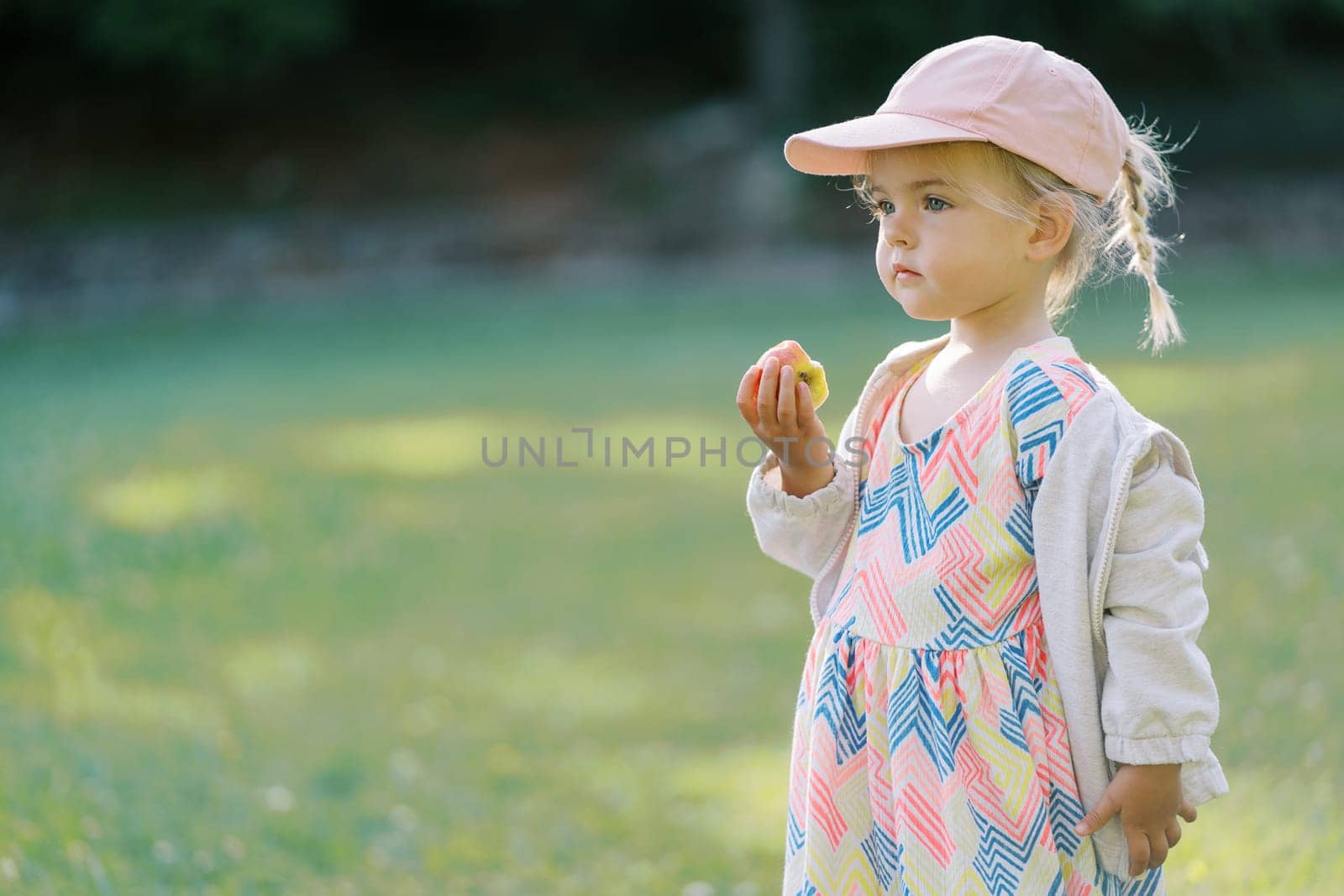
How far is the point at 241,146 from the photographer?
20109 millimetres

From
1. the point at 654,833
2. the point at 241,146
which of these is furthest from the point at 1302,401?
the point at 241,146

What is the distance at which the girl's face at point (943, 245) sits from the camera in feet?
6.48

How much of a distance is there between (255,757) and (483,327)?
32.2 feet

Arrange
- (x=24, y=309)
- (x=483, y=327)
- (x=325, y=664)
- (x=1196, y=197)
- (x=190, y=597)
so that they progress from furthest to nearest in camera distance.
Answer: (x=1196, y=197)
(x=24, y=309)
(x=483, y=327)
(x=190, y=597)
(x=325, y=664)

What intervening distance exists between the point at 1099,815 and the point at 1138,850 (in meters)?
0.07

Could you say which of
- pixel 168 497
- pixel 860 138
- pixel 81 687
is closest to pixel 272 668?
pixel 81 687

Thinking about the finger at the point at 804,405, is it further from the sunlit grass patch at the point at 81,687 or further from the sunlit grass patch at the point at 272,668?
the sunlit grass patch at the point at 272,668

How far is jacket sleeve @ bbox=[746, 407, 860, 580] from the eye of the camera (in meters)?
2.18

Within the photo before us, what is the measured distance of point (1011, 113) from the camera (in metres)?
1.91

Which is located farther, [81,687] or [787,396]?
[81,687]

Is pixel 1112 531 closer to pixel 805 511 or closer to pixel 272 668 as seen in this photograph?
pixel 805 511

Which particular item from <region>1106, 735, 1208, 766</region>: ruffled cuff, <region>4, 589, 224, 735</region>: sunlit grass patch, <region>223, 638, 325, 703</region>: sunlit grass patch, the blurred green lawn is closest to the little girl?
<region>1106, 735, 1208, 766</region>: ruffled cuff

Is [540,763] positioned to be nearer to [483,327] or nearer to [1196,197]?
[483,327]

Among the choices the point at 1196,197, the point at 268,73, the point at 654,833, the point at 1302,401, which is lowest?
the point at 654,833
